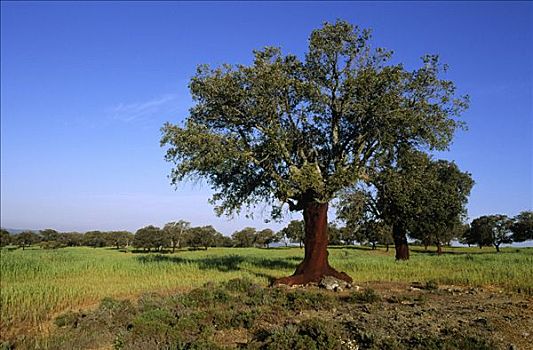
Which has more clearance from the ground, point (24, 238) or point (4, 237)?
point (4, 237)

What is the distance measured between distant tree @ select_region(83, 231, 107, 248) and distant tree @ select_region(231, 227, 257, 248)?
4299 centimetres

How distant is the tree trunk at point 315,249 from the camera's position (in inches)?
784

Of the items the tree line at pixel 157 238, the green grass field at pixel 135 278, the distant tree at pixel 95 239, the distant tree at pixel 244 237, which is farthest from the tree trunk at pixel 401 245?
the distant tree at pixel 95 239

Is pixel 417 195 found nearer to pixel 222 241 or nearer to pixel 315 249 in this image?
pixel 315 249

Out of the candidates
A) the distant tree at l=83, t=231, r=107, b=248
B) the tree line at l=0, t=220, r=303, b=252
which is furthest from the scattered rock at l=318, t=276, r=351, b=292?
the distant tree at l=83, t=231, r=107, b=248

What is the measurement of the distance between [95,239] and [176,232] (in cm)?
4939

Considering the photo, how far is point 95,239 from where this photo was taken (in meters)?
134

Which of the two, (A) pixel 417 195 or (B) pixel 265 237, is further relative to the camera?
(B) pixel 265 237

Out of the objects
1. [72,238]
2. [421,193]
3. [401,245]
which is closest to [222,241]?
[72,238]

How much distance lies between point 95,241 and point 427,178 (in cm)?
13213

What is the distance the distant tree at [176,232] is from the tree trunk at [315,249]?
80282mm

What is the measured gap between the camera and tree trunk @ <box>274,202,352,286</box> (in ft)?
65.4

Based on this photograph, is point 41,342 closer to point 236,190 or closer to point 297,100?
Answer: point 236,190

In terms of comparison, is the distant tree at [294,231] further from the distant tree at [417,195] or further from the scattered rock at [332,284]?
the scattered rock at [332,284]
